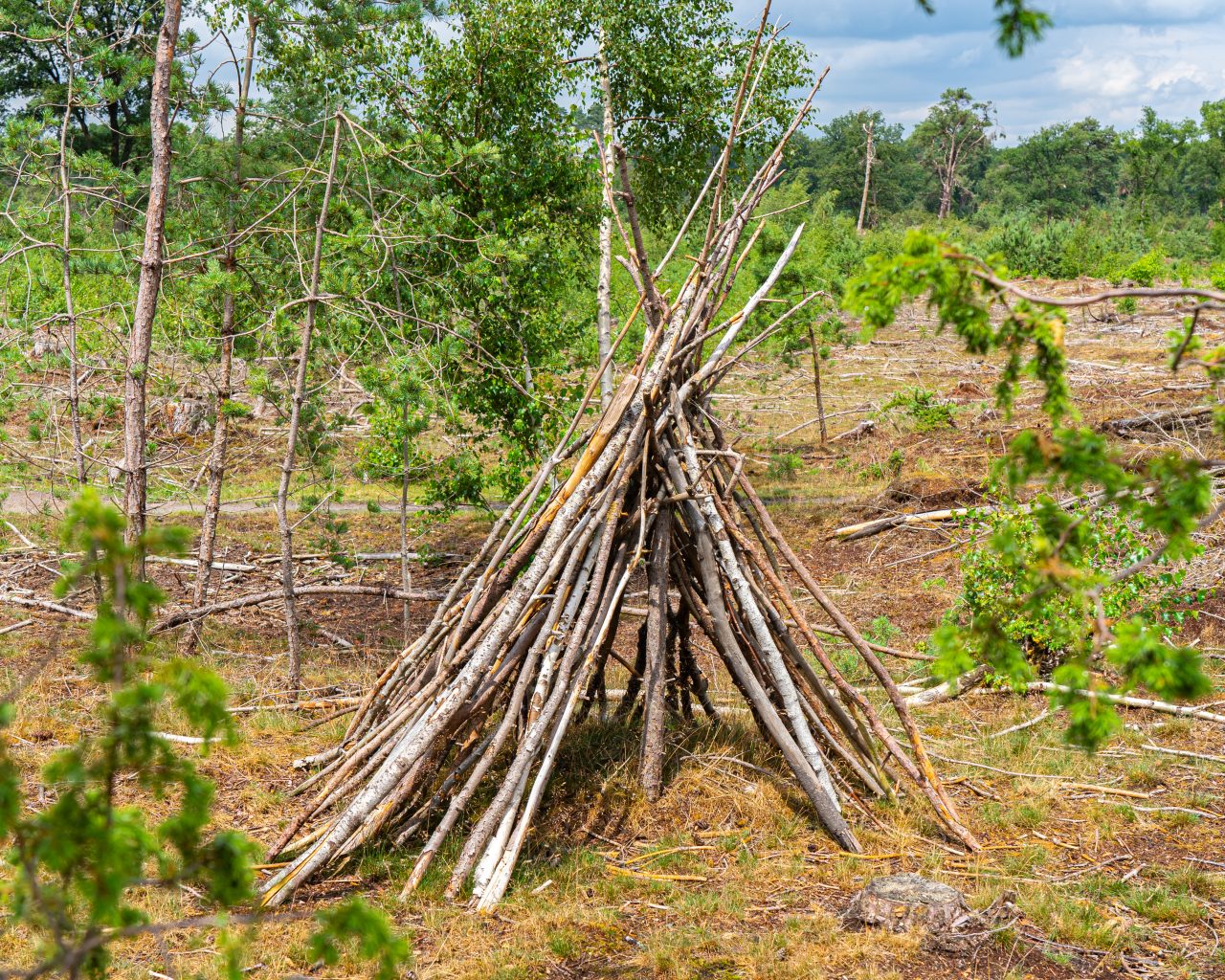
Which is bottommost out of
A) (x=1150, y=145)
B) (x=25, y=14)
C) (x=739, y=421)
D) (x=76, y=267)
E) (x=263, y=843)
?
(x=263, y=843)

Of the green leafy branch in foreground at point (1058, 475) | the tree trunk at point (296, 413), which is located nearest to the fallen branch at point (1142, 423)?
the tree trunk at point (296, 413)

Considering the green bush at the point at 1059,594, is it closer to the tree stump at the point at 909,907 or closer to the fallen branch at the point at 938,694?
the fallen branch at the point at 938,694

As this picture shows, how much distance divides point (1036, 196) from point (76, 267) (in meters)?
67.7

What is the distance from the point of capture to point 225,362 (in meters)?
8.41

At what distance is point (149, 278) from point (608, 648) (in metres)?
3.85

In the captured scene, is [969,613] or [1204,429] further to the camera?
[1204,429]

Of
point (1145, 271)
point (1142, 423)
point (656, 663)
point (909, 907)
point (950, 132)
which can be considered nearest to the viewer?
point (909, 907)

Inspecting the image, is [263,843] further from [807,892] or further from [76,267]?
[76,267]

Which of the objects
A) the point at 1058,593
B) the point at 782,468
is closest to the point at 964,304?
the point at 1058,593

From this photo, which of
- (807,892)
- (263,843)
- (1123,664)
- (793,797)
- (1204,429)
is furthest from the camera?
(1204,429)

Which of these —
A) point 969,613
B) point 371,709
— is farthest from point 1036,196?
point 371,709

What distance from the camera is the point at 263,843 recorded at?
5059 millimetres

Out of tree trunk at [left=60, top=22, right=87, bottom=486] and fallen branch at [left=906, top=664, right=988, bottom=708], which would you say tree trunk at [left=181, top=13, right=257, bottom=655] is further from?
fallen branch at [left=906, top=664, right=988, bottom=708]

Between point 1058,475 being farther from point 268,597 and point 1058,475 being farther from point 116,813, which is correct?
point 268,597
